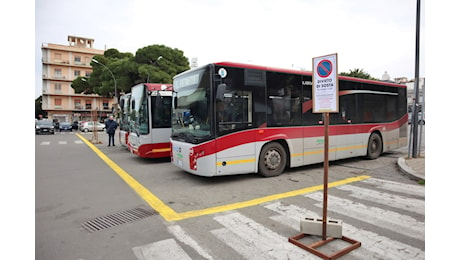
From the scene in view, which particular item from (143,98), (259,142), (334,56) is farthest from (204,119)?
(143,98)

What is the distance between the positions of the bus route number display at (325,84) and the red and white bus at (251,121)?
9.34ft

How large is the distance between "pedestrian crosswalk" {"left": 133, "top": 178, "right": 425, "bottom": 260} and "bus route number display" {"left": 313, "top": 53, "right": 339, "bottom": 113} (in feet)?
6.34

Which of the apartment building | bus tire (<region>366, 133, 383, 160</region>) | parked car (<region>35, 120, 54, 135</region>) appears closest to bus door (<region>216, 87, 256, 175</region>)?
bus tire (<region>366, 133, 383, 160</region>)

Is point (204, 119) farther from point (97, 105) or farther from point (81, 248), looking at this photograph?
point (97, 105)

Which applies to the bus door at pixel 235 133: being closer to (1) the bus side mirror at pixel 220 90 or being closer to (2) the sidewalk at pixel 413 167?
(1) the bus side mirror at pixel 220 90

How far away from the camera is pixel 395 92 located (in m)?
11.4

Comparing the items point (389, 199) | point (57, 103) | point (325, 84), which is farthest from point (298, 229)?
point (57, 103)

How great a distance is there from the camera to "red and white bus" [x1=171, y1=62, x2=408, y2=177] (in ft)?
22.1

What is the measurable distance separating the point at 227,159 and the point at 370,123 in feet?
21.4

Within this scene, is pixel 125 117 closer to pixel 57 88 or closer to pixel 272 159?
pixel 272 159

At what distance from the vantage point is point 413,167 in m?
8.54

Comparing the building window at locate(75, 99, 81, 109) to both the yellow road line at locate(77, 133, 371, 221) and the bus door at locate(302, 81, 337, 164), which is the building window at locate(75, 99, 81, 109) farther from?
the bus door at locate(302, 81, 337, 164)

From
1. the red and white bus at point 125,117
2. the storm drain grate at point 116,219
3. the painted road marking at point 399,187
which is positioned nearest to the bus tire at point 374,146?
the painted road marking at point 399,187

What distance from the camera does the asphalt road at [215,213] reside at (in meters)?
3.68
